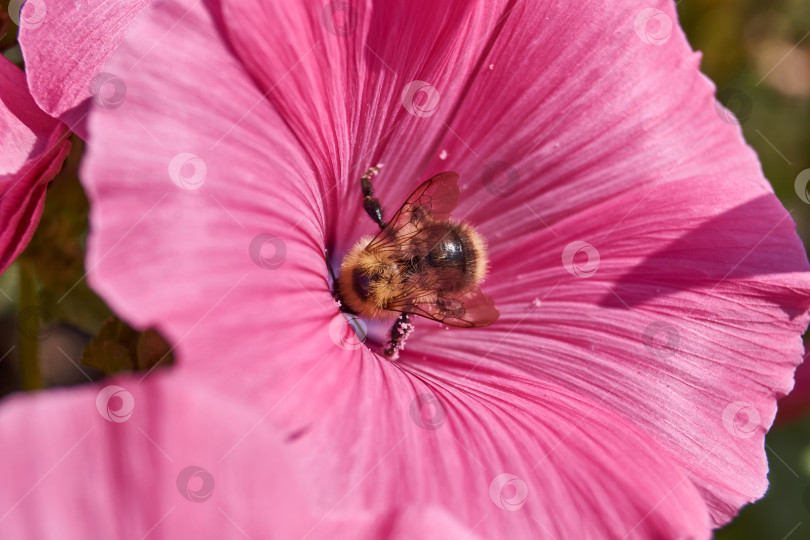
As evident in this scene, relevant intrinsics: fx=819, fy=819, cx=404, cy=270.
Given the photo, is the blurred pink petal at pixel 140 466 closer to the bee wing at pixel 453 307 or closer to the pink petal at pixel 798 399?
the bee wing at pixel 453 307

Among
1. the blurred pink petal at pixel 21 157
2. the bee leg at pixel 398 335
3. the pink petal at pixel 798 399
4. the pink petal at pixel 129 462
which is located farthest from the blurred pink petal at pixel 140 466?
the pink petal at pixel 798 399

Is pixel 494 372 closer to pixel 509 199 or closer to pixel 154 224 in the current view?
pixel 509 199

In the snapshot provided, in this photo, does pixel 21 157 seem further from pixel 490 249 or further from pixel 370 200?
pixel 490 249

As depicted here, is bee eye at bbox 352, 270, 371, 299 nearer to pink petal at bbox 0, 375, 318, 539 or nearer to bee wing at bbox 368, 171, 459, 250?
bee wing at bbox 368, 171, 459, 250

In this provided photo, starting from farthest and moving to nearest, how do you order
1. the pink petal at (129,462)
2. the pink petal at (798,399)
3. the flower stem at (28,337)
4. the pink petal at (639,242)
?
the pink petal at (798,399) → the flower stem at (28,337) → the pink petal at (639,242) → the pink petal at (129,462)

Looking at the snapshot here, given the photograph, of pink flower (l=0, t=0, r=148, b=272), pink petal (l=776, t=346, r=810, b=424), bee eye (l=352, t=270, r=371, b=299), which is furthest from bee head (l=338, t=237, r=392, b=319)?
pink petal (l=776, t=346, r=810, b=424)

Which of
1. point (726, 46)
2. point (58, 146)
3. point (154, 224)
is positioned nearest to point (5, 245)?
point (58, 146)

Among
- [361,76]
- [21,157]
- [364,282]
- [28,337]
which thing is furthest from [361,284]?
[28,337]
